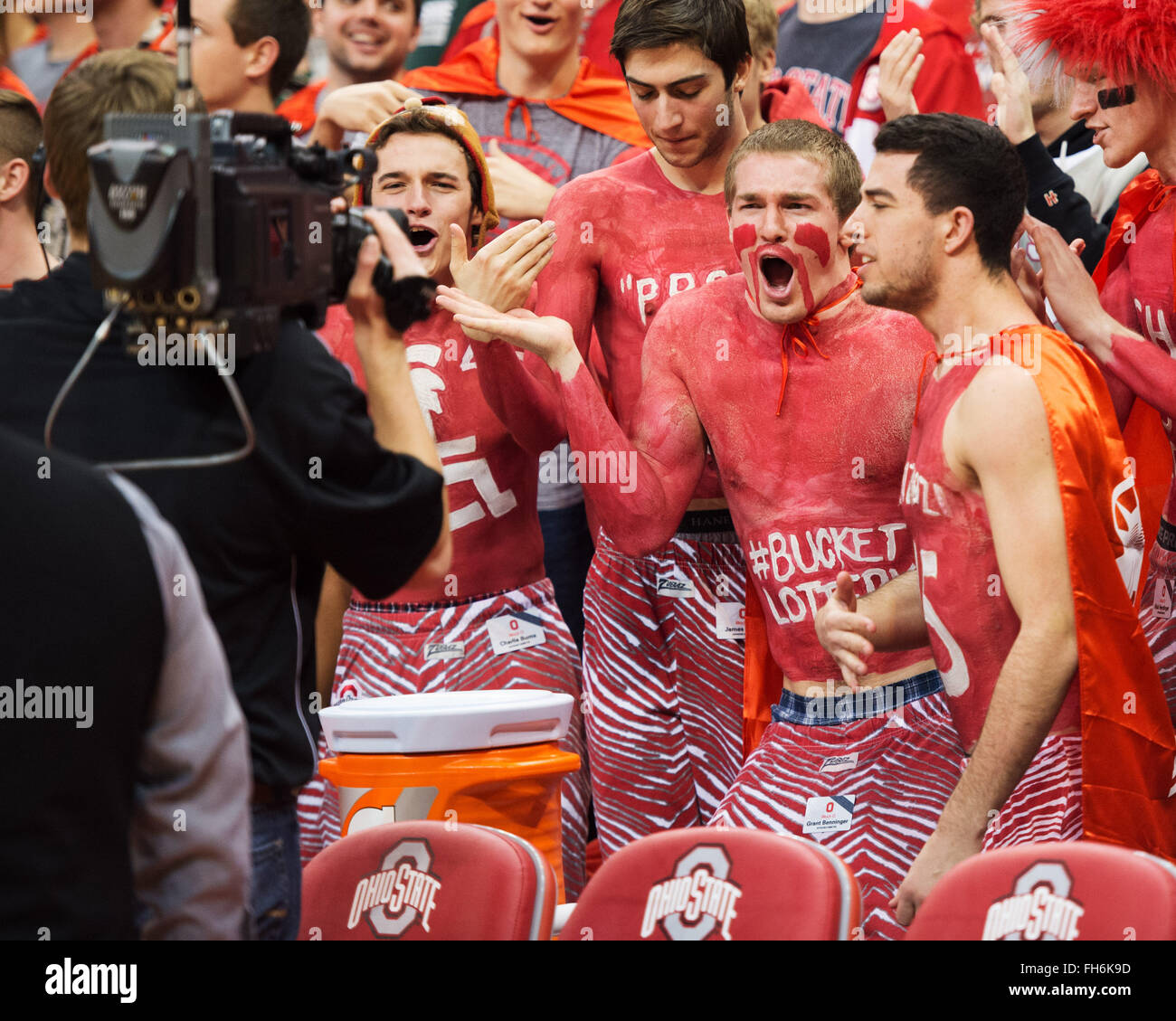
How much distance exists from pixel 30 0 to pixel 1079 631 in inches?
180

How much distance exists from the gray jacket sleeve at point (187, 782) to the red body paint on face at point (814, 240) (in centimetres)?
198

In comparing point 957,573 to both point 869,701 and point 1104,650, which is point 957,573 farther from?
point 869,701

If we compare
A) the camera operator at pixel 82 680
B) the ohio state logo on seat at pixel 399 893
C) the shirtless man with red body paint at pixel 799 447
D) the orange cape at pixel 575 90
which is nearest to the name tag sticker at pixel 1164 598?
the shirtless man with red body paint at pixel 799 447

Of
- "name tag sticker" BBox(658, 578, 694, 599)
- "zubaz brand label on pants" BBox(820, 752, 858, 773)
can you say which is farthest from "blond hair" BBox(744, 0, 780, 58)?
"zubaz brand label on pants" BBox(820, 752, 858, 773)

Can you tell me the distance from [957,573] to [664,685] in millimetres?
1116

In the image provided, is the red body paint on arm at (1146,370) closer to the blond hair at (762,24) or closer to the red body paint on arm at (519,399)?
the red body paint on arm at (519,399)

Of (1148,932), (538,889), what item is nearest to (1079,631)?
(1148,932)

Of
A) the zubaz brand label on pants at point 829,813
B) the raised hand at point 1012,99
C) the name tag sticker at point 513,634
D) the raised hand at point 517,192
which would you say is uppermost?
the raised hand at point 1012,99

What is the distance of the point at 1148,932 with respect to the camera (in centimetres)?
210

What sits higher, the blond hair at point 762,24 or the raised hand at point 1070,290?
the blond hair at point 762,24

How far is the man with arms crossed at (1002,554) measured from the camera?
9.40 ft

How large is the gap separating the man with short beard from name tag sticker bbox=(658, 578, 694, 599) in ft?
6.79

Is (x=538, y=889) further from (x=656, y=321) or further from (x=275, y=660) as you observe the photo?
(x=656, y=321)

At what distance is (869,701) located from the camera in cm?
331
